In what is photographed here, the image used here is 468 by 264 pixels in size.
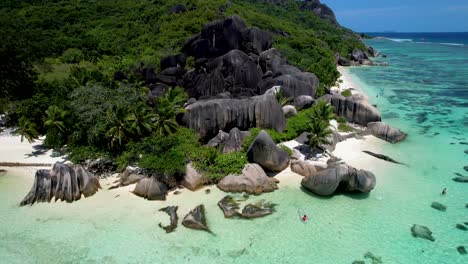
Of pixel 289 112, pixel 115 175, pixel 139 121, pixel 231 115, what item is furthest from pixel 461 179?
pixel 115 175

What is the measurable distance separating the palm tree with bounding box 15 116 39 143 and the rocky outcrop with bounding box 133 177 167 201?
1015cm

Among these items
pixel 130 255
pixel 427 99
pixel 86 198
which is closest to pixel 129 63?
pixel 86 198

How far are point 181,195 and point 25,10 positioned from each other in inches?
2485

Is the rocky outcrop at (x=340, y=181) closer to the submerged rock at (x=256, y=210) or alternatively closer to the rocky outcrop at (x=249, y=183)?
the rocky outcrop at (x=249, y=183)

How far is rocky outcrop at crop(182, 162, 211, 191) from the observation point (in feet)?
63.5

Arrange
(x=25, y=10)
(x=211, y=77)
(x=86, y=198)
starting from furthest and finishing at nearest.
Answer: (x=25, y=10) < (x=211, y=77) < (x=86, y=198)

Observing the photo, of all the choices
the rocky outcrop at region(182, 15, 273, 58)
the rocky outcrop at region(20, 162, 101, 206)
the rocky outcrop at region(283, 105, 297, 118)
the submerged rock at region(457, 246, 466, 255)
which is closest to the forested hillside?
the rocky outcrop at region(182, 15, 273, 58)

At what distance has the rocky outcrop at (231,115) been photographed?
23.8 meters

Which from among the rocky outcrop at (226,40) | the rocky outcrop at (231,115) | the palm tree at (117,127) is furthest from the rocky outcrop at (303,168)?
the rocky outcrop at (226,40)

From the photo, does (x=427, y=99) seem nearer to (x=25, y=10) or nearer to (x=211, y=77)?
(x=211, y=77)

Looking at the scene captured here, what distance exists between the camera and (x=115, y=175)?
68.8ft

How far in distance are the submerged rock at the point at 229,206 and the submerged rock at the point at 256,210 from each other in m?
0.41

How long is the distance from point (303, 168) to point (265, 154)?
248cm

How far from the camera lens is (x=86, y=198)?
18453mm
